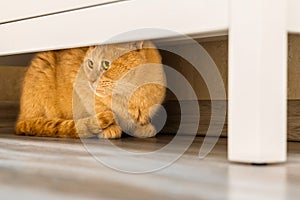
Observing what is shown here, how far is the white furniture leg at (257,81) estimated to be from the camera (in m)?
1.00

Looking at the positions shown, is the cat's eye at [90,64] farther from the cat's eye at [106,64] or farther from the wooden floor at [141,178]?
the wooden floor at [141,178]

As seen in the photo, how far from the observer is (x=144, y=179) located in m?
0.89

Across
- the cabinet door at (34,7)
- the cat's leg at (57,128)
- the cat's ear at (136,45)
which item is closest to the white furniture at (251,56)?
the cabinet door at (34,7)

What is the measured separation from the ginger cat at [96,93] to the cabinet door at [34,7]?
0.28 meters

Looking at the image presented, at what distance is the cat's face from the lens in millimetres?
1745

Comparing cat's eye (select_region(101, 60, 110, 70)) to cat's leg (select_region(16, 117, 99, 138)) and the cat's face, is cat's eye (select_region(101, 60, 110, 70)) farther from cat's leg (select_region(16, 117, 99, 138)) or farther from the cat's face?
cat's leg (select_region(16, 117, 99, 138))

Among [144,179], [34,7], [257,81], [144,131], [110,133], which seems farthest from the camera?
[144,131]

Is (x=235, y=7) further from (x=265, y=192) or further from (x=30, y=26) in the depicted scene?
(x=30, y=26)

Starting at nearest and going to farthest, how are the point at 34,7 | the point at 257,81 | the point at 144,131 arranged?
the point at 257,81 < the point at 34,7 < the point at 144,131

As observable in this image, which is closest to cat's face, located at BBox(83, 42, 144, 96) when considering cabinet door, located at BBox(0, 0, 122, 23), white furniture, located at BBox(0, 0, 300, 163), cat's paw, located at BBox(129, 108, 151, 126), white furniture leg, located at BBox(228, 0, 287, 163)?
cat's paw, located at BBox(129, 108, 151, 126)

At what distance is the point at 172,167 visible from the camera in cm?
103

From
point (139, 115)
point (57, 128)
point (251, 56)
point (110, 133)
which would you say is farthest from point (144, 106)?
point (251, 56)

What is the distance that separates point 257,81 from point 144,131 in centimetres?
88

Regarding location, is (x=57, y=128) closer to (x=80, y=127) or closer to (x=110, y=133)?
(x=80, y=127)
